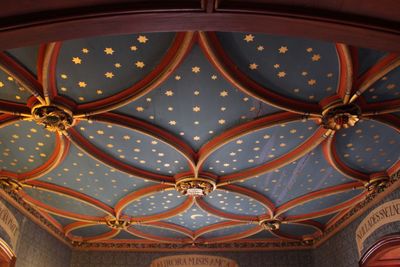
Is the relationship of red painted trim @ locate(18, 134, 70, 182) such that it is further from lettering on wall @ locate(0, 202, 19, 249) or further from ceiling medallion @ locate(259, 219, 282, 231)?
ceiling medallion @ locate(259, 219, 282, 231)

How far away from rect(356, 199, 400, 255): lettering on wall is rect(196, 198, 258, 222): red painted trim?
3071 millimetres

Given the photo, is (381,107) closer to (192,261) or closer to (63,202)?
(63,202)

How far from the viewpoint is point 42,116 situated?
675 centimetres

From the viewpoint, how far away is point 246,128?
24.5 feet

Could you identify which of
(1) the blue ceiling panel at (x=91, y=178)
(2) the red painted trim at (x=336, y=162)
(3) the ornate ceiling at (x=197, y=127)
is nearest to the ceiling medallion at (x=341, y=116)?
(3) the ornate ceiling at (x=197, y=127)

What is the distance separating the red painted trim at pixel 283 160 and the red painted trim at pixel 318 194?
222 cm

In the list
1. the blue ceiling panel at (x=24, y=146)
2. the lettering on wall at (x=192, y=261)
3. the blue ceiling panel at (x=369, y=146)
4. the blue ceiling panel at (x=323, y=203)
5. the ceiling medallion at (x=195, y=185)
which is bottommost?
the lettering on wall at (x=192, y=261)

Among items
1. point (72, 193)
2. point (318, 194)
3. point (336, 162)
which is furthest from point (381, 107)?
point (72, 193)

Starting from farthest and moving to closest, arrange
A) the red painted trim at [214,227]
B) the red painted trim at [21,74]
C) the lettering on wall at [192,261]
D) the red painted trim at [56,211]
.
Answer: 1. the lettering on wall at [192,261]
2. the red painted trim at [214,227]
3. the red painted trim at [56,211]
4. the red painted trim at [21,74]

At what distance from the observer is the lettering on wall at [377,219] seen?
9398 millimetres

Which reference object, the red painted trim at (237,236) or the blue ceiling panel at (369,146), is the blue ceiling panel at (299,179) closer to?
the blue ceiling panel at (369,146)

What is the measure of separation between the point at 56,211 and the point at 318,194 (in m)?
7.67

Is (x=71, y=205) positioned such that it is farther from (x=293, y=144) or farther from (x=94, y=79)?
(x=293, y=144)

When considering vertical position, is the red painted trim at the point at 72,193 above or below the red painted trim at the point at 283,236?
below
